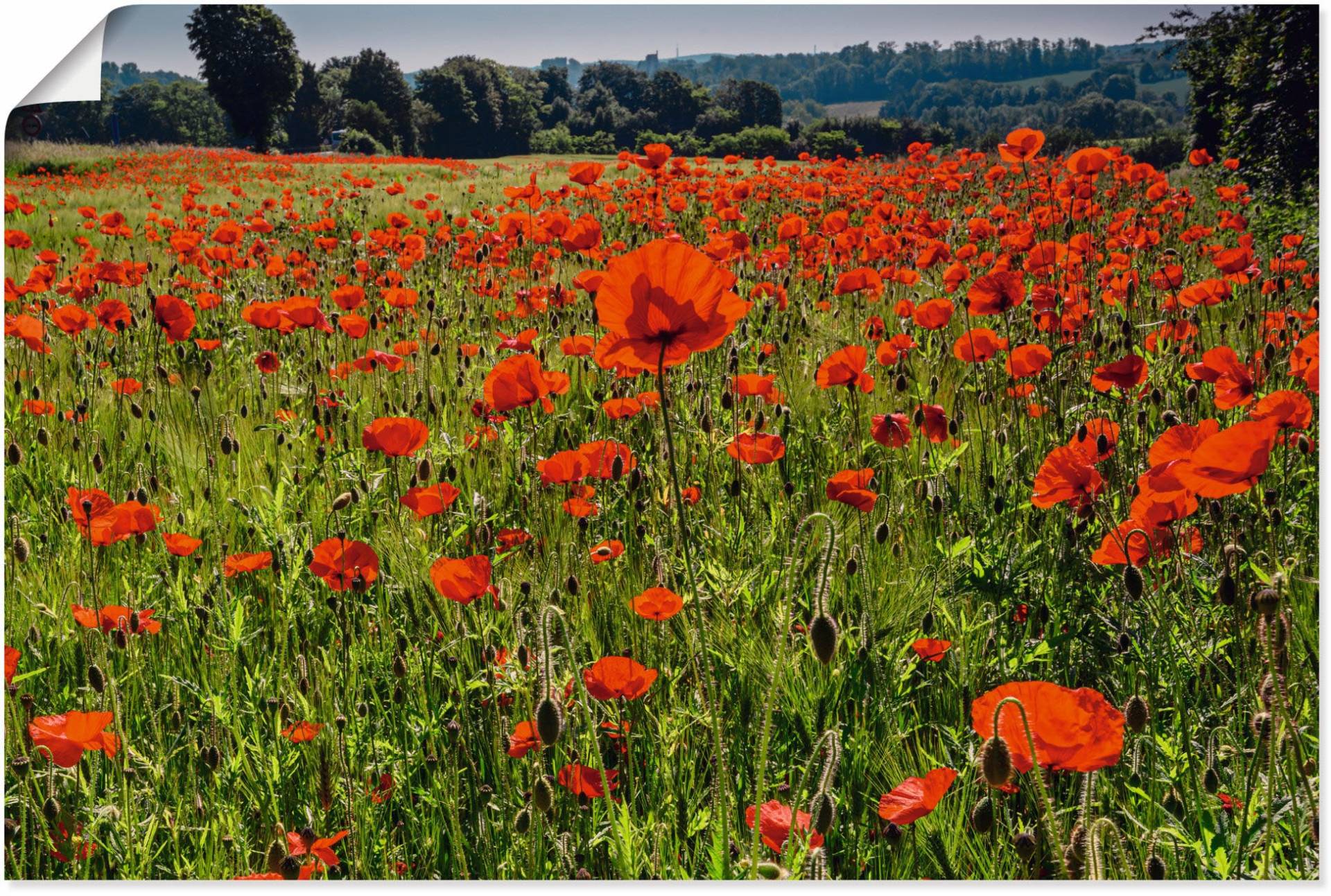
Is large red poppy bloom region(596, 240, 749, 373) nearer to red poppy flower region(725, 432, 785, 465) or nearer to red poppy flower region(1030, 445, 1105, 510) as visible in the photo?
red poppy flower region(1030, 445, 1105, 510)

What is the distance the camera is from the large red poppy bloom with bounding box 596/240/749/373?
1.02 m

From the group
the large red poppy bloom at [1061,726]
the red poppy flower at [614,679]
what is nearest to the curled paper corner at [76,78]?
the red poppy flower at [614,679]

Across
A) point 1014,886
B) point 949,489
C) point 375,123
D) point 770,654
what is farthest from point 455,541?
point 375,123

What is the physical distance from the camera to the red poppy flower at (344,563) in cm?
159

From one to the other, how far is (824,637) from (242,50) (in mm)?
2108

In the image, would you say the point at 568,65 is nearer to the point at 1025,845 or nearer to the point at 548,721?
the point at 548,721

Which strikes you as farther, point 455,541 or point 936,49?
point 936,49

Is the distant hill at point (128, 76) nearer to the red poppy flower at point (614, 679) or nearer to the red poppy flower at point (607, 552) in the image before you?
the red poppy flower at point (607, 552)

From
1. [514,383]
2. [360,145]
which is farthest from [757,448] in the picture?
[360,145]

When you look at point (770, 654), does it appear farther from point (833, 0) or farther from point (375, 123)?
point (375, 123)

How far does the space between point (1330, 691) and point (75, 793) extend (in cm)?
199

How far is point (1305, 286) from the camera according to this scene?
2688mm

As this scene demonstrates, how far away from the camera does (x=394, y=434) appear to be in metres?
1.70

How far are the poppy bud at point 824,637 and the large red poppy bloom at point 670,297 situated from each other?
31cm
